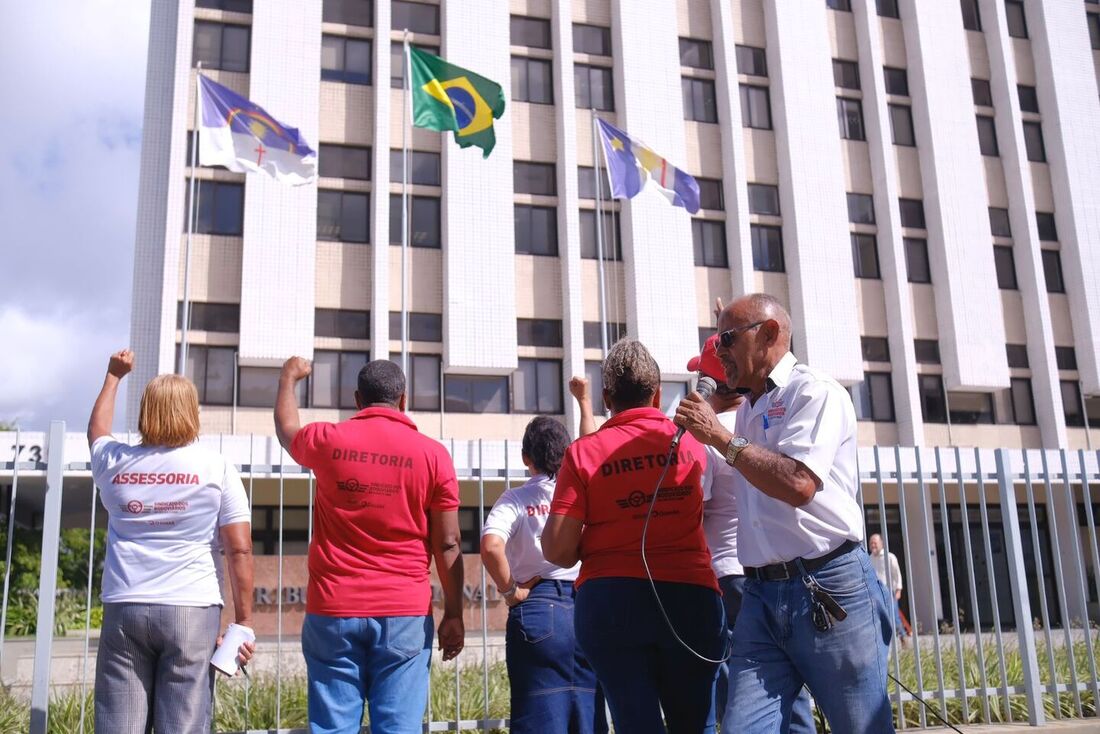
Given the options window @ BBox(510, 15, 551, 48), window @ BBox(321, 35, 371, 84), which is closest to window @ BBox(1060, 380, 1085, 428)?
window @ BBox(510, 15, 551, 48)

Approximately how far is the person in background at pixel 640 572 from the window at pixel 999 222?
26226mm

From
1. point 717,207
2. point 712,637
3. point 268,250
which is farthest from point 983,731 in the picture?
point 717,207

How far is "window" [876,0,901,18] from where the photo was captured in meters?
28.0

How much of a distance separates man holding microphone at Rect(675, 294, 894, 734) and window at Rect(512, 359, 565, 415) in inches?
769

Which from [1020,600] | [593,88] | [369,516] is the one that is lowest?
[1020,600]

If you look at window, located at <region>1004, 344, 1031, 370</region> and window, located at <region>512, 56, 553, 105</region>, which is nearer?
window, located at <region>512, 56, 553, 105</region>

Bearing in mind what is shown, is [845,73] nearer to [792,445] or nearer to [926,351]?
[926,351]

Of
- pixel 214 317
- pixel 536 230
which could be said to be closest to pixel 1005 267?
pixel 536 230

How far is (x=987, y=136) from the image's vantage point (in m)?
27.7

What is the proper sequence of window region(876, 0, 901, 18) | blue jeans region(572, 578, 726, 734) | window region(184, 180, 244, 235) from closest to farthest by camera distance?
blue jeans region(572, 578, 726, 734), window region(184, 180, 244, 235), window region(876, 0, 901, 18)

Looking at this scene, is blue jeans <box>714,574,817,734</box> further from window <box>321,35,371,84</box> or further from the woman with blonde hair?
window <box>321,35,371,84</box>

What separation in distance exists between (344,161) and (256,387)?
18.5 ft

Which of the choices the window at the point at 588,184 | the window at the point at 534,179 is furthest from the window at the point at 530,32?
the window at the point at 588,184

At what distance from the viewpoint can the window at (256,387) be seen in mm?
21516
